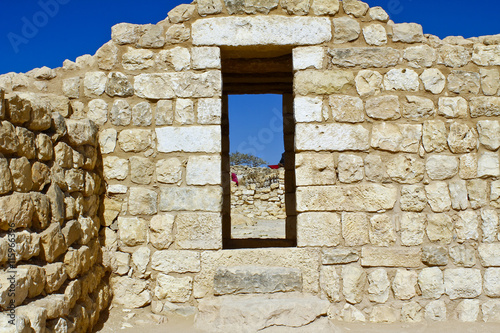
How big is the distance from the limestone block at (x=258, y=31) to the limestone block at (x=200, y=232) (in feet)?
5.18

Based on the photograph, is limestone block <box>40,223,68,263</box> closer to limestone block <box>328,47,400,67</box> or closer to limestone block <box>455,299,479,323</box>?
limestone block <box>328,47,400,67</box>

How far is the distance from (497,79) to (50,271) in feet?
13.0

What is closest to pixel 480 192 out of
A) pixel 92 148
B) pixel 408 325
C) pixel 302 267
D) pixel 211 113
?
pixel 408 325

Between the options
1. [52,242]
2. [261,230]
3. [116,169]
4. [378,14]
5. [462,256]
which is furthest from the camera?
[261,230]

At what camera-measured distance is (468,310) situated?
11.5 feet

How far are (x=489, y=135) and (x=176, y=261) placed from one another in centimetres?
297

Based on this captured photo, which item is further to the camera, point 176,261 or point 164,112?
point 164,112

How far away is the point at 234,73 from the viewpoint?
15.6 ft

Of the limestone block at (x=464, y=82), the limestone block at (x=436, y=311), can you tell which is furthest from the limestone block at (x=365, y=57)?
the limestone block at (x=436, y=311)

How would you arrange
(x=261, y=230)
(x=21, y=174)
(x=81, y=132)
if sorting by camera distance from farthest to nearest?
(x=261, y=230) < (x=81, y=132) < (x=21, y=174)

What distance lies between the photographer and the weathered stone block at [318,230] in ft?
11.6

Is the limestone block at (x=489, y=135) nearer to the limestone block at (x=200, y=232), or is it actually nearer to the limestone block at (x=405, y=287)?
the limestone block at (x=405, y=287)

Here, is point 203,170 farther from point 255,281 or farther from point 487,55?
point 487,55

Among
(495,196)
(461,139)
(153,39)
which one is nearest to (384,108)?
(461,139)
